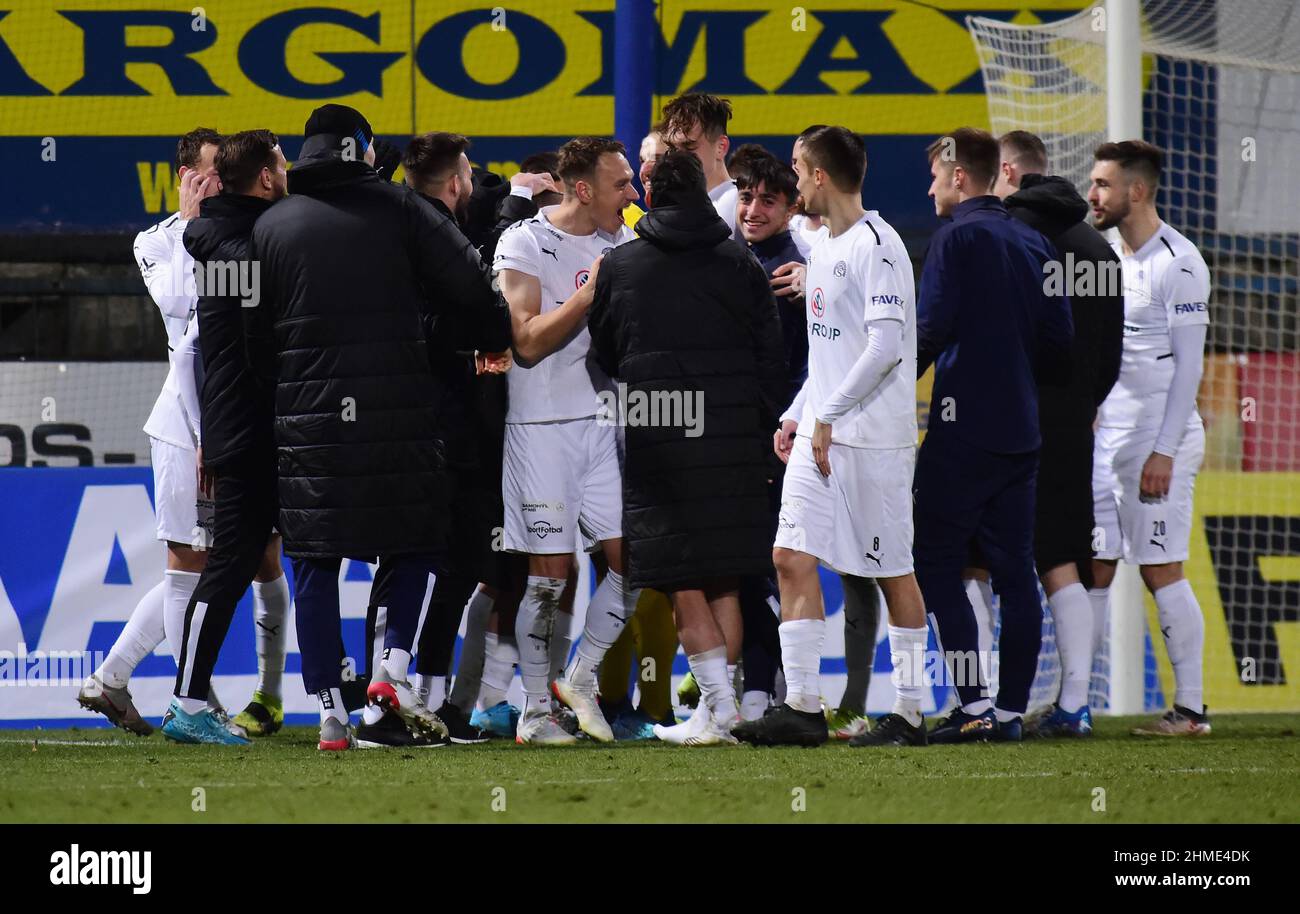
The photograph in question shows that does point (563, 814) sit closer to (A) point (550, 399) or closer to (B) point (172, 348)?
(A) point (550, 399)

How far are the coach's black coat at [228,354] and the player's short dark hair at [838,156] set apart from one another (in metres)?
1.76

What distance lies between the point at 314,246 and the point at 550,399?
92 cm

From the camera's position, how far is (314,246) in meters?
5.12

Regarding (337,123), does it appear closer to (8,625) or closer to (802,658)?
(802,658)

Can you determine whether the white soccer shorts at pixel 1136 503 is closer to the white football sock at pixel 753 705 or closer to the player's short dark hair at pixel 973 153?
the player's short dark hair at pixel 973 153

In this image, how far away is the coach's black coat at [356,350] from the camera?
16.6 feet

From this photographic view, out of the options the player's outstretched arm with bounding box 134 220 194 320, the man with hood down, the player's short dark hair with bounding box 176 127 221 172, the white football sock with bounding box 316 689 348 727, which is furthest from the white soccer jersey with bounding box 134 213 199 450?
the man with hood down

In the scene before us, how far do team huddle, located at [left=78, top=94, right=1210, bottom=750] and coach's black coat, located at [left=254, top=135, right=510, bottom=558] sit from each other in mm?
10

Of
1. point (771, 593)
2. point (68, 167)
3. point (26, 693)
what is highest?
point (68, 167)

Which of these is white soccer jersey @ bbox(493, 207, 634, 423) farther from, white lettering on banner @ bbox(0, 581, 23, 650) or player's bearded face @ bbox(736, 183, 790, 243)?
white lettering on banner @ bbox(0, 581, 23, 650)

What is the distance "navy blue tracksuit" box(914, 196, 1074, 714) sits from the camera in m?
5.57

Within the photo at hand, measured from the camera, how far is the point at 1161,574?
20.5 ft

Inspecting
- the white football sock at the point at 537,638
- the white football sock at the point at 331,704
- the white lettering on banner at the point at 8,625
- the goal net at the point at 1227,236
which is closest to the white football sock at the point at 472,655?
the white football sock at the point at 537,638
